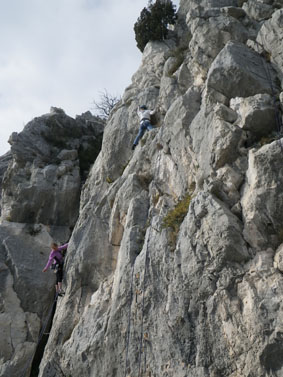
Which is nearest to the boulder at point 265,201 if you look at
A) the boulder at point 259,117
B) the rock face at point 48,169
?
the boulder at point 259,117

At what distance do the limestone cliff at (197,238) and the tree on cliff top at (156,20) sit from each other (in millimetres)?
7362

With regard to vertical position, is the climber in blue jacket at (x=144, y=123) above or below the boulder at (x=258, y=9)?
below

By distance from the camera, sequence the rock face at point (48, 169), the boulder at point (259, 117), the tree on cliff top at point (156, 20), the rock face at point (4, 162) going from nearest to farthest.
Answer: the boulder at point (259, 117)
the rock face at point (48, 169)
the tree on cliff top at point (156, 20)
the rock face at point (4, 162)

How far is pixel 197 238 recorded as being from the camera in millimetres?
9117

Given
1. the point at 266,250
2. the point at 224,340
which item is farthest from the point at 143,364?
the point at 266,250

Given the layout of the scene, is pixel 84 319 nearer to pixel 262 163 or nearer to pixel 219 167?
pixel 219 167

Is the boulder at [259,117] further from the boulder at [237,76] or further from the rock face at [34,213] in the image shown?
the rock face at [34,213]

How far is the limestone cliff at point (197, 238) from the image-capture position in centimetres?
795

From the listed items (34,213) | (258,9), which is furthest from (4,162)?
(258,9)

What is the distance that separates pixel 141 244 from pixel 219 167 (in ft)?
11.0

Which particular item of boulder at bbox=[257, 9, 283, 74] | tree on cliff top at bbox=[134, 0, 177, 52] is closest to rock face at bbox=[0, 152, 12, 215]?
tree on cliff top at bbox=[134, 0, 177, 52]

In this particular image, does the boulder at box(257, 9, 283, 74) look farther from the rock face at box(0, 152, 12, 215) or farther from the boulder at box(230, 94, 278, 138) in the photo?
the rock face at box(0, 152, 12, 215)

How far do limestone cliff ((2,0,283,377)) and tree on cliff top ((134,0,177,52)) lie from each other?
290 inches

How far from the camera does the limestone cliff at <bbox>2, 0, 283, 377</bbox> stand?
7.95m
